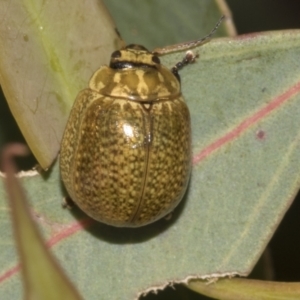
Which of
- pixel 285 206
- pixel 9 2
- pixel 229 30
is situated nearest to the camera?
pixel 9 2

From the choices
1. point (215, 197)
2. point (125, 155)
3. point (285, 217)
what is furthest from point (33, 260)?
point (285, 217)

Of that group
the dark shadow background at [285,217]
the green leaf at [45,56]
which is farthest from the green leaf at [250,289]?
the green leaf at [45,56]

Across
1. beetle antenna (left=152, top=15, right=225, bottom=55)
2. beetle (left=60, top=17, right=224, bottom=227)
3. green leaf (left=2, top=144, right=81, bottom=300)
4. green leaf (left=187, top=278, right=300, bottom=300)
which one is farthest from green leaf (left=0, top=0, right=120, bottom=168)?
green leaf (left=2, top=144, right=81, bottom=300)

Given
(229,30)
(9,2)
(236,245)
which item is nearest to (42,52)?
(9,2)

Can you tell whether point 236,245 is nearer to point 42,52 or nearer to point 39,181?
point 39,181

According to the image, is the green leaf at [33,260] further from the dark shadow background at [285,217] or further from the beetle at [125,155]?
the dark shadow background at [285,217]

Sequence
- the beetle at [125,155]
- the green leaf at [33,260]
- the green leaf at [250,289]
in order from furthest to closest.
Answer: the beetle at [125,155], the green leaf at [250,289], the green leaf at [33,260]
